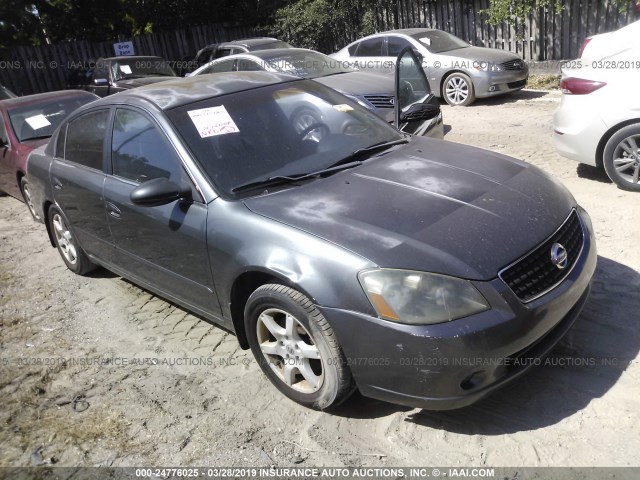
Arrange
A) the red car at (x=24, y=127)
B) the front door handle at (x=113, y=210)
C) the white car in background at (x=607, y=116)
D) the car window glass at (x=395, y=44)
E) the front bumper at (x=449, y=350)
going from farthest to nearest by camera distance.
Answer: the car window glass at (x=395, y=44) < the red car at (x=24, y=127) < the white car in background at (x=607, y=116) < the front door handle at (x=113, y=210) < the front bumper at (x=449, y=350)

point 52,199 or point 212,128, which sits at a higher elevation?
point 212,128

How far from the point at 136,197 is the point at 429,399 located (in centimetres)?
196

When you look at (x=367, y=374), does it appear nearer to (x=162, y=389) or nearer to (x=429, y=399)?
(x=429, y=399)

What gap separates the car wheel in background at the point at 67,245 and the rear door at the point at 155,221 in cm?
103

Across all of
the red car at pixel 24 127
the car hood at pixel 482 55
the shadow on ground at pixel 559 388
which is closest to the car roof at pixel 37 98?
A: the red car at pixel 24 127

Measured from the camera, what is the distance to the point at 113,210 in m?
4.22

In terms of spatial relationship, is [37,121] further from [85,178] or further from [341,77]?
[341,77]

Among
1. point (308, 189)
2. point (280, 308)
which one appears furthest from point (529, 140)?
point (280, 308)

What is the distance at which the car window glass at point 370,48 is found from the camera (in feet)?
40.5

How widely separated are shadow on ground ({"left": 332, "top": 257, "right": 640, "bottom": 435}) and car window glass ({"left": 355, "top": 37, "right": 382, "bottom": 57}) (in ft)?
31.4

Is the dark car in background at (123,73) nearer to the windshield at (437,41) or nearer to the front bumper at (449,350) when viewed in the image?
the windshield at (437,41)

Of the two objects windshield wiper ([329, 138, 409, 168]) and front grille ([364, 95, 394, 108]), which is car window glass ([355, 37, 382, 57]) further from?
windshield wiper ([329, 138, 409, 168])

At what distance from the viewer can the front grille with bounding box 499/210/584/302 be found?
2.87 meters

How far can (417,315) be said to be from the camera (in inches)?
108
